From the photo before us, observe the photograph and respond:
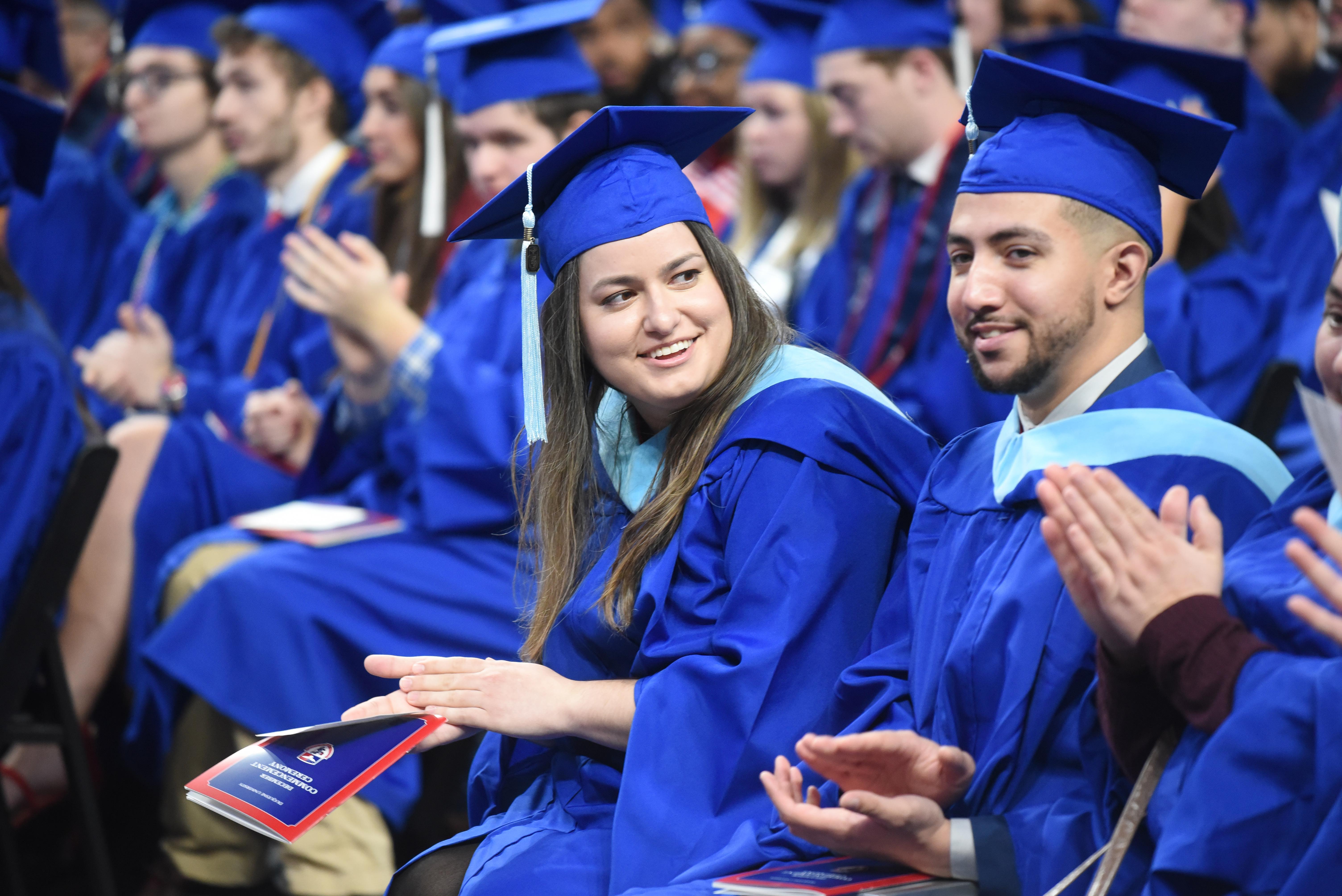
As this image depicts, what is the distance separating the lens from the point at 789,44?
5.14m

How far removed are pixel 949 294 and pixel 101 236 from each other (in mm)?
5626

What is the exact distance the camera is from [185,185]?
6.31 metres

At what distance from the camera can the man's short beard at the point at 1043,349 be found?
1.86m

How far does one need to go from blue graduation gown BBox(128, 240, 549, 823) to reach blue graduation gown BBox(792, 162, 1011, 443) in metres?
→ 0.96

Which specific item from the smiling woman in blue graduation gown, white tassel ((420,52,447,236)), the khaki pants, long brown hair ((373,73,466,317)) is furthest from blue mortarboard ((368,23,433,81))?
the smiling woman in blue graduation gown

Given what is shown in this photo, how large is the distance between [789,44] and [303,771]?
12.4ft

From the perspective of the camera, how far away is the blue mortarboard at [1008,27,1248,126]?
3.38 meters

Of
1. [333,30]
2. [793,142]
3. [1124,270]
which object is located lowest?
[1124,270]

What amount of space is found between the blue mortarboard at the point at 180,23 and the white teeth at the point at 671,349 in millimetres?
4406

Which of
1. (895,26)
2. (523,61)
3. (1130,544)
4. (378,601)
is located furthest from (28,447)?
(1130,544)

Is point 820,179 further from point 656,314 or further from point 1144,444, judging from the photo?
point 1144,444

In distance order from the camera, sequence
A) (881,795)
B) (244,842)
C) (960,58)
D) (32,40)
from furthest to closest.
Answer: (32,40), (960,58), (244,842), (881,795)

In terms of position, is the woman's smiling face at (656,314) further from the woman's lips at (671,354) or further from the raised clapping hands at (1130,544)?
the raised clapping hands at (1130,544)

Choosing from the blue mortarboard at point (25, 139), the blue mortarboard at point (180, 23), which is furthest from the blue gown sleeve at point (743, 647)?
the blue mortarboard at point (180, 23)
